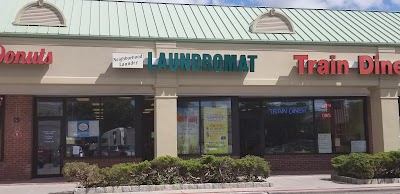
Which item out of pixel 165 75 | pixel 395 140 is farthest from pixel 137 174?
pixel 395 140

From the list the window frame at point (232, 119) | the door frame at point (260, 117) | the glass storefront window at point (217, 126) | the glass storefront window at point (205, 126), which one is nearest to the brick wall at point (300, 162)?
the door frame at point (260, 117)

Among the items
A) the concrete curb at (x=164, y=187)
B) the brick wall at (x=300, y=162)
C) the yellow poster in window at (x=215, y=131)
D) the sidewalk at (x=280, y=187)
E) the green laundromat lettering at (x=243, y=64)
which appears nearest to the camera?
the concrete curb at (x=164, y=187)

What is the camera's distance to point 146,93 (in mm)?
19922

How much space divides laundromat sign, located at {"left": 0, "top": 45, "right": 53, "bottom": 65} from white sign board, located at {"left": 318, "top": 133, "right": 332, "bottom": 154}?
40.4ft

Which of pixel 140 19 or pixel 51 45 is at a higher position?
pixel 140 19

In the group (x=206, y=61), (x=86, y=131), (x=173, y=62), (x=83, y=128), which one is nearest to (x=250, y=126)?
(x=206, y=61)

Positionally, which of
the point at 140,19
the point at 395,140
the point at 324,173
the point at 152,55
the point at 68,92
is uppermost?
the point at 140,19

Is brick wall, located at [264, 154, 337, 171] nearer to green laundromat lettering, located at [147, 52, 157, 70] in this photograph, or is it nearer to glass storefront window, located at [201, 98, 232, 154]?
glass storefront window, located at [201, 98, 232, 154]

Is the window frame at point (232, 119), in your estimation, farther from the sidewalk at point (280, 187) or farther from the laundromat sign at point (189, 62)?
the laundromat sign at point (189, 62)

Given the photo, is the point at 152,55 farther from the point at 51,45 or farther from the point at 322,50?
the point at 322,50

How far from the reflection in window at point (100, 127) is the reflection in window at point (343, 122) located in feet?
28.3

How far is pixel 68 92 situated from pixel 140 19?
13.9ft

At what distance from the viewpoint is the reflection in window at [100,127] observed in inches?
786

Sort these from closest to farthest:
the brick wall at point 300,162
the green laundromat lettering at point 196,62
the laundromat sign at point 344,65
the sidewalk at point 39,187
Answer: the sidewalk at point 39,187 → the green laundromat lettering at point 196,62 → the laundromat sign at point 344,65 → the brick wall at point 300,162
